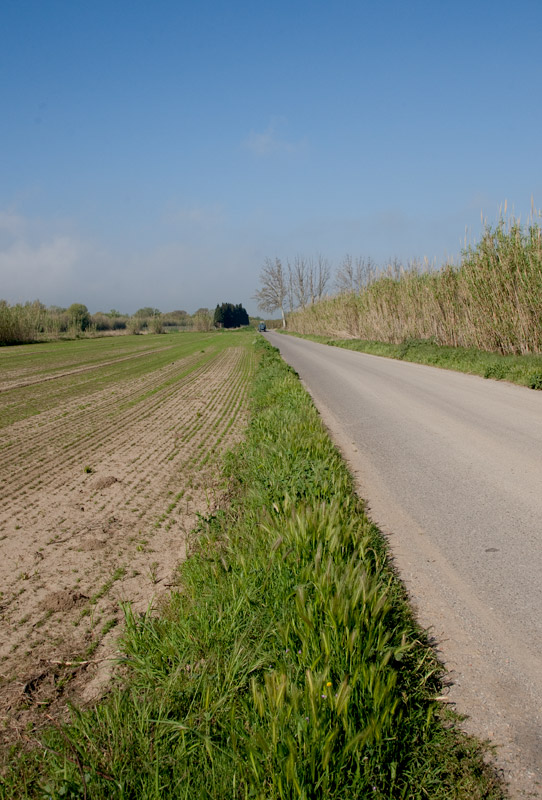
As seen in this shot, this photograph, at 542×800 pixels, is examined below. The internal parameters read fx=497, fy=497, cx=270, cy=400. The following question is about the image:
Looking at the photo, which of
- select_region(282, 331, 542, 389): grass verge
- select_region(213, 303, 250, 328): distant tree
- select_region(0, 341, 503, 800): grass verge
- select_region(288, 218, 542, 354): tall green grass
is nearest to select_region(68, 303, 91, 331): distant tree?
select_region(213, 303, 250, 328): distant tree

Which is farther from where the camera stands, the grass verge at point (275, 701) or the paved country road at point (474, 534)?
the paved country road at point (474, 534)

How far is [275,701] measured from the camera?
2.05m

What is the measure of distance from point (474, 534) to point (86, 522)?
151 inches

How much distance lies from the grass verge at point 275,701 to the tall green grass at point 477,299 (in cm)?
1424

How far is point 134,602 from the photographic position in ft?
12.1

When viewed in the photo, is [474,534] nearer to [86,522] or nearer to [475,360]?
[86,522]

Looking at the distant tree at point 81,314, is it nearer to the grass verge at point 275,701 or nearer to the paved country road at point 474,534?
Result: the paved country road at point 474,534

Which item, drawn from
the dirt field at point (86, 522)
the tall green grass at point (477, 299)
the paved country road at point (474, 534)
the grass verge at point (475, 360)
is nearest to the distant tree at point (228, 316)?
the tall green grass at point (477, 299)

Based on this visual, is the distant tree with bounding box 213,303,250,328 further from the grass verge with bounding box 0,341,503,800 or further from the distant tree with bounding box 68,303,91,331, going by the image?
the grass verge with bounding box 0,341,503,800

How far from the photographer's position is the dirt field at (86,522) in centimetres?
303

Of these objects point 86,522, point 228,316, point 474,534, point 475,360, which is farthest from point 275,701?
point 228,316

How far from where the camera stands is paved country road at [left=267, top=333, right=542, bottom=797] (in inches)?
95.0

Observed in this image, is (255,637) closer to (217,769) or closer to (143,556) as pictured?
(217,769)

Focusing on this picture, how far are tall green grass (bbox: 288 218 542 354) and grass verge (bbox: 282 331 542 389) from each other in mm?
670
